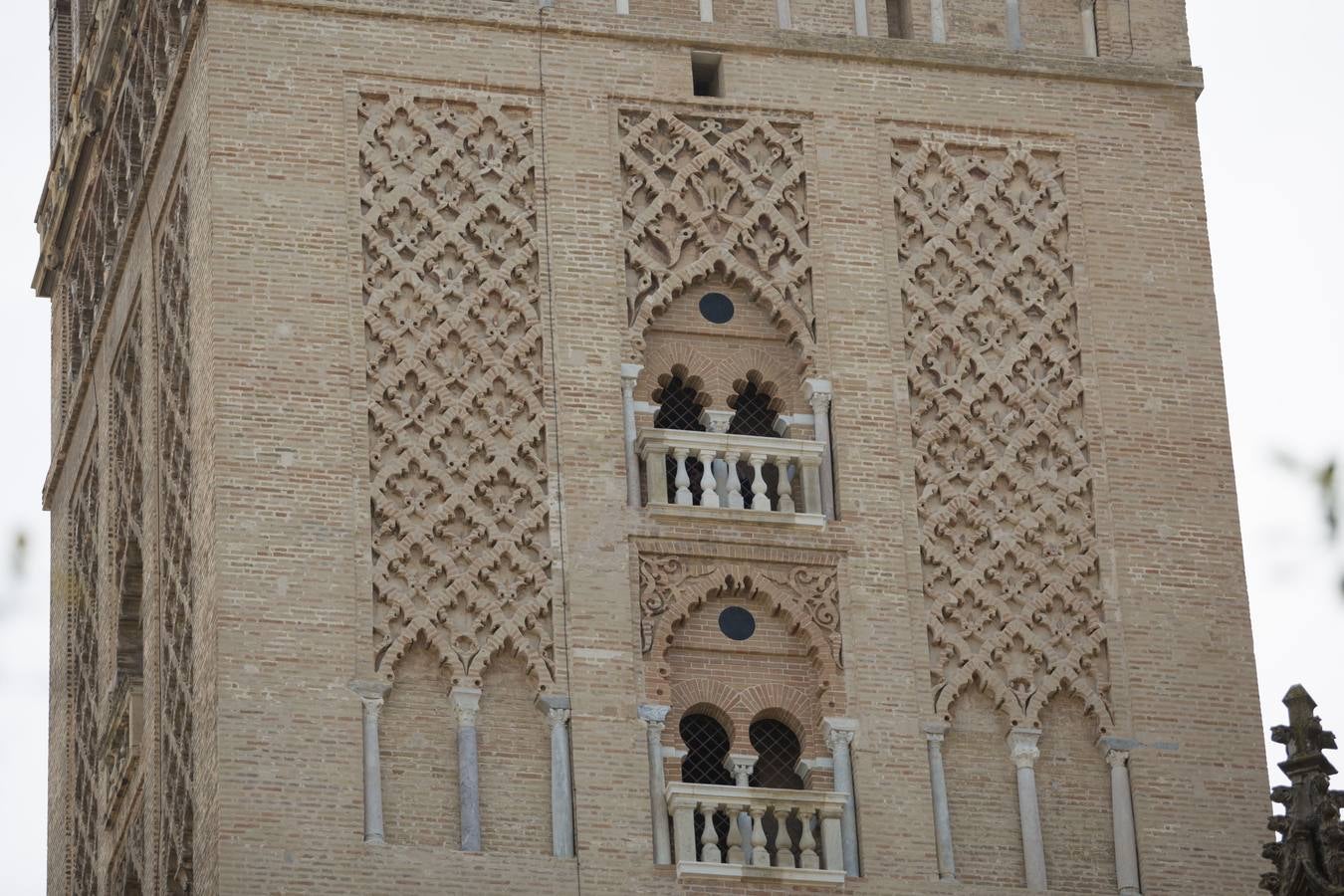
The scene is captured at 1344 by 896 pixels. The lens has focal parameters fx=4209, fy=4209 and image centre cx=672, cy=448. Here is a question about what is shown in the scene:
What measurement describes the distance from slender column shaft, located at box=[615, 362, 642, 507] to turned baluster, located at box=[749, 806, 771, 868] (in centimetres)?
211

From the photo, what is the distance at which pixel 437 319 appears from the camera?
26062mm

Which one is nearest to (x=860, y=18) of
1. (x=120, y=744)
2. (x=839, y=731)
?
(x=839, y=731)

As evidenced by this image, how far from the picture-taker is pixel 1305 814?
23.5 m

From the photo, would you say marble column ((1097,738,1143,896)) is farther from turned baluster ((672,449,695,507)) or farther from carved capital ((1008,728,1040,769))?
turned baluster ((672,449,695,507))

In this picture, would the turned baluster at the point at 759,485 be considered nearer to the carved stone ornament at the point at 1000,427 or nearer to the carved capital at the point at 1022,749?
the carved stone ornament at the point at 1000,427

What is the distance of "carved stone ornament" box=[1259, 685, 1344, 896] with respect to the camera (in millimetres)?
23312

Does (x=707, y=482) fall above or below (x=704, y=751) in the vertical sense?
above

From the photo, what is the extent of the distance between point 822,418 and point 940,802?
103 inches

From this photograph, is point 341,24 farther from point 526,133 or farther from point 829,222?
point 829,222

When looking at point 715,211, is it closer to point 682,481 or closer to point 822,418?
point 822,418

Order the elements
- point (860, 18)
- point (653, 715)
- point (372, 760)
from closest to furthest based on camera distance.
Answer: point (372, 760) < point (653, 715) < point (860, 18)

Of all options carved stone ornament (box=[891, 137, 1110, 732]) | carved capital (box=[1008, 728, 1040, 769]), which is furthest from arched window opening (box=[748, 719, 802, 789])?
carved capital (box=[1008, 728, 1040, 769])

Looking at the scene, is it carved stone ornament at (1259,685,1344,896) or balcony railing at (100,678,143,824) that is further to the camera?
balcony railing at (100,678,143,824)

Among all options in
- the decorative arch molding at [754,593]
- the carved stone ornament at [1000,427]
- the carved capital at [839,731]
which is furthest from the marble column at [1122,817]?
the decorative arch molding at [754,593]
